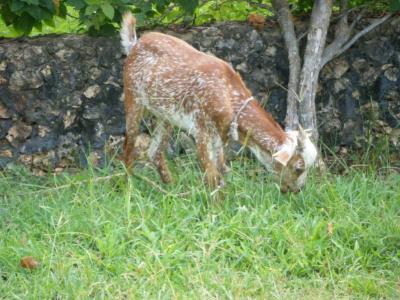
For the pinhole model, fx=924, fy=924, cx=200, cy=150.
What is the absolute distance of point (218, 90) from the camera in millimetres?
6707

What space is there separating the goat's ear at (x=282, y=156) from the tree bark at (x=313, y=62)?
1435mm

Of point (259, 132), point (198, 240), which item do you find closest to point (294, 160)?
point (259, 132)

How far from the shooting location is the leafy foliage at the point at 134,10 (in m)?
7.51

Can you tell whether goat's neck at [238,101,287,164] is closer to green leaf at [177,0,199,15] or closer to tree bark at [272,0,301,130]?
tree bark at [272,0,301,130]

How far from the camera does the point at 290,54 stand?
826 centimetres

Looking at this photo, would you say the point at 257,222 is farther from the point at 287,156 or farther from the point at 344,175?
the point at 344,175

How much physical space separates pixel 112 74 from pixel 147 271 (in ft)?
9.87

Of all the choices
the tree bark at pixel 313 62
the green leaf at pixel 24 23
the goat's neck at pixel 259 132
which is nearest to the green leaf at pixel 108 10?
the green leaf at pixel 24 23

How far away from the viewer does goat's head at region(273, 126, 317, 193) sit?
6535 mm

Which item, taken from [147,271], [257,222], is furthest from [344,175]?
[147,271]

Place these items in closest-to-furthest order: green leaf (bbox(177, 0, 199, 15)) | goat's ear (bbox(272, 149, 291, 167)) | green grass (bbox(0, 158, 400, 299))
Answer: green grass (bbox(0, 158, 400, 299)) → goat's ear (bbox(272, 149, 291, 167)) → green leaf (bbox(177, 0, 199, 15))

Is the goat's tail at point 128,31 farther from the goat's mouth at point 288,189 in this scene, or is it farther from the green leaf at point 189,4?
the goat's mouth at point 288,189

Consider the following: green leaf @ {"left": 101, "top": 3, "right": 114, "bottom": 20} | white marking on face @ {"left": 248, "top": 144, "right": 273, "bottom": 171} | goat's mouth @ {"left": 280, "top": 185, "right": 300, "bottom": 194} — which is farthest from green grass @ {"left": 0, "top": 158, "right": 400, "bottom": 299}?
green leaf @ {"left": 101, "top": 3, "right": 114, "bottom": 20}

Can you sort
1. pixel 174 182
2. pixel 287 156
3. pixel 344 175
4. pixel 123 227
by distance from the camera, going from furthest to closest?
1. pixel 344 175
2. pixel 174 182
3. pixel 287 156
4. pixel 123 227
